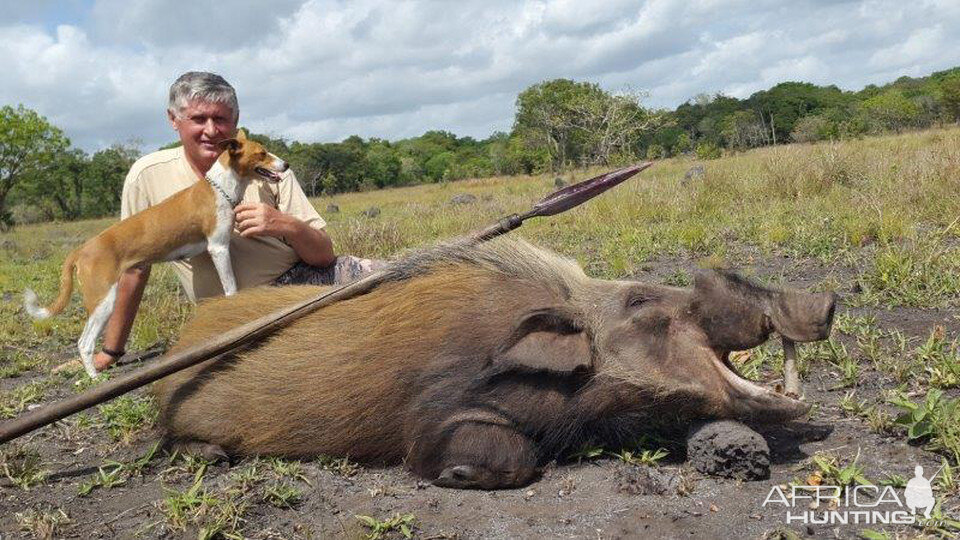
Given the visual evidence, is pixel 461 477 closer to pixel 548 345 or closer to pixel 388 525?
pixel 388 525

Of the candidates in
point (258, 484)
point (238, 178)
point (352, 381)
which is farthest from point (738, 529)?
point (238, 178)

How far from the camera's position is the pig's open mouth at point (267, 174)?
4295 mm

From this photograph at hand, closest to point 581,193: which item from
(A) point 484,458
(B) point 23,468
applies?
(A) point 484,458

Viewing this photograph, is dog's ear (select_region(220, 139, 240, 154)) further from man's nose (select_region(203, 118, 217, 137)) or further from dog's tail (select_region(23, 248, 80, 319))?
dog's tail (select_region(23, 248, 80, 319))

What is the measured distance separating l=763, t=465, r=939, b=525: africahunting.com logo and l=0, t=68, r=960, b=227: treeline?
64.8 feet

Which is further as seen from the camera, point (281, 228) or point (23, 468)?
point (281, 228)

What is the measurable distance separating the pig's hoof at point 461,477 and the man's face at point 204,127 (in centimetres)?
267

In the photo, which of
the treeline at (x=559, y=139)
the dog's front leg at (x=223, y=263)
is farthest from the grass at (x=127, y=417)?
the treeline at (x=559, y=139)

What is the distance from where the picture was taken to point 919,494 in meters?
2.26

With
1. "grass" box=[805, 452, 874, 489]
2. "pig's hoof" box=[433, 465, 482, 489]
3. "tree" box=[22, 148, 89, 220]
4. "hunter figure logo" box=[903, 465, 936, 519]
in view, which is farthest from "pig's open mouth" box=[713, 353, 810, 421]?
"tree" box=[22, 148, 89, 220]

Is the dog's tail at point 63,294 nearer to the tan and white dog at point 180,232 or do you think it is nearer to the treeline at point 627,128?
the tan and white dog at point 180,232

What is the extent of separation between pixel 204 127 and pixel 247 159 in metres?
0.34

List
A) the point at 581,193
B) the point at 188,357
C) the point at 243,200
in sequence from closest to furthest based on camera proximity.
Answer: the point at 188,357, the point at 581,193, the point at 243,200

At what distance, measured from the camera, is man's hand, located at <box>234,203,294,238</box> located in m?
3.92
